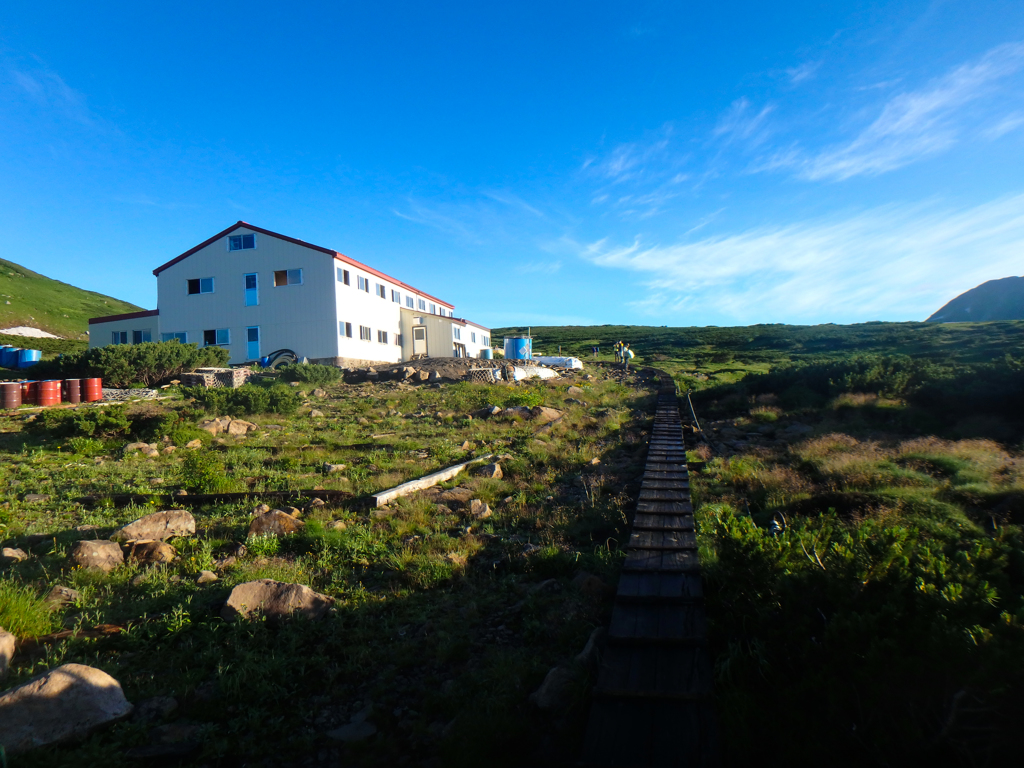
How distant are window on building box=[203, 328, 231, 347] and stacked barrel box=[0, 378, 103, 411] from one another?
1218 centimetres

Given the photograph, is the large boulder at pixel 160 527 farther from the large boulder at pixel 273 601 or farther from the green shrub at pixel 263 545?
the large boulder at pixel 273 601

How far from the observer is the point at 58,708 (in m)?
3.14

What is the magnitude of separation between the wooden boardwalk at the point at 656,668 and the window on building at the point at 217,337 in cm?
3023

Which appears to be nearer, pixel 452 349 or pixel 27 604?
pixel 27 604

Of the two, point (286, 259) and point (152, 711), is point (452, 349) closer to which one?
point (286, 259)

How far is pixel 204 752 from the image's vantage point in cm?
318

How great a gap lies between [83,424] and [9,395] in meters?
7.62

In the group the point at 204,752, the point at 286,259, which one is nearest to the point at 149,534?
the point at 204,752

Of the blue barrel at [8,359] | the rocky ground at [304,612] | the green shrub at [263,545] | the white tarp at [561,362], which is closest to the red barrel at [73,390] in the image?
the rocky ground at [304,612]

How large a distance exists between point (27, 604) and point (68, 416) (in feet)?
33.5

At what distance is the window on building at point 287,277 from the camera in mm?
29469

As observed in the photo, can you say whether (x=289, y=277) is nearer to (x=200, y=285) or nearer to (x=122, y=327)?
(x=200, y=285)

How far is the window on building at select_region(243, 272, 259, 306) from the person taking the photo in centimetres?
2995

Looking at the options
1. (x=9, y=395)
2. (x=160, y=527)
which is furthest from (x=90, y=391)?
(x=160, y=527)
